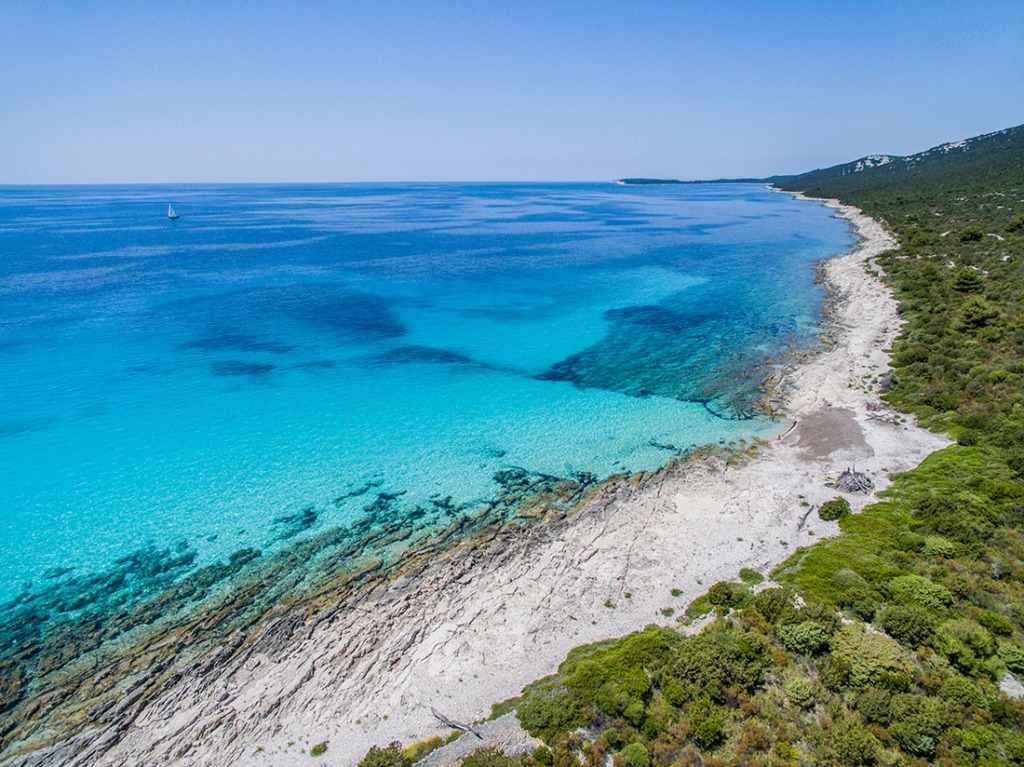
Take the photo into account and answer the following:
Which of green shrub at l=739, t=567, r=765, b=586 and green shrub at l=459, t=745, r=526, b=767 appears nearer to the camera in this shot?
green shrub at l=459, t=745, r=526, b=767

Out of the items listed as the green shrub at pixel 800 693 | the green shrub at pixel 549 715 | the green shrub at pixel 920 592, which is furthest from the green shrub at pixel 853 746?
the green shrub at pixel 549 715

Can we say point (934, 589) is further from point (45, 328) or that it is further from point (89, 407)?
point (45, 328)

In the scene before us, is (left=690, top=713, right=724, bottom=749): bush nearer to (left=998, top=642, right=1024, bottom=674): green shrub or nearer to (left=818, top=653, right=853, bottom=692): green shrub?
(left=818, top=653, right=853, bottom=692): green shrub

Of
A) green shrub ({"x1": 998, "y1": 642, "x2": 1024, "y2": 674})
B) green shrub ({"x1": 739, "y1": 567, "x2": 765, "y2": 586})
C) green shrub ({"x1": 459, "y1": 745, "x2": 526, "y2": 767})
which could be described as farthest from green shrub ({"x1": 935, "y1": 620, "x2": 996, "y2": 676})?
green shrub ({"x1": 459, "y1": 745, "x2": 526, "y2": 767})

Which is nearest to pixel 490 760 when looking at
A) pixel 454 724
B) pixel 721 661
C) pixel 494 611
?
pixel 454 724

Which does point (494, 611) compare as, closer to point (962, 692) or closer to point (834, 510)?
point (962, 692)
